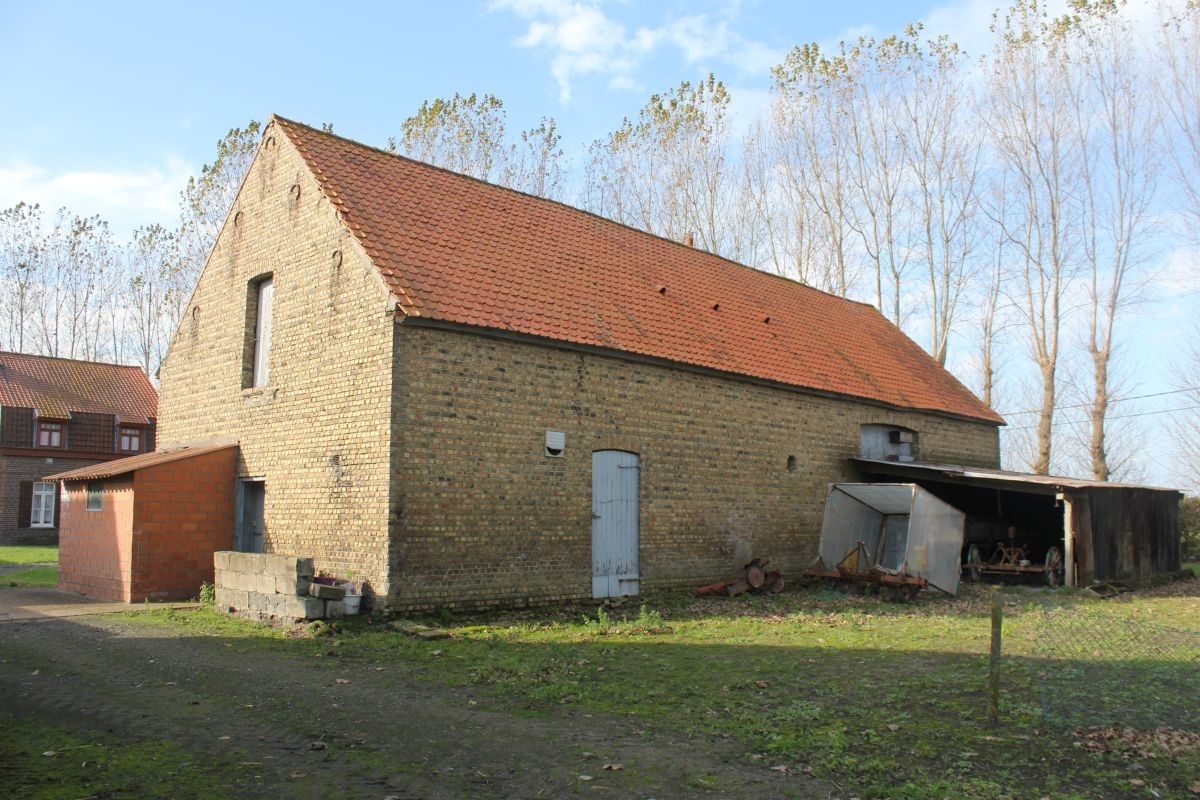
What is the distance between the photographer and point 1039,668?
905 centimetres

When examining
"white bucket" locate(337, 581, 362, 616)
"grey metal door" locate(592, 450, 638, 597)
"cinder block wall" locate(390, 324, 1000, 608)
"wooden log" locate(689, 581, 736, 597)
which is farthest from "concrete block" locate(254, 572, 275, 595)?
"wooden log" locate(689, 581, 736, 597)

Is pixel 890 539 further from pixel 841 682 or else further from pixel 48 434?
pixel 48 434

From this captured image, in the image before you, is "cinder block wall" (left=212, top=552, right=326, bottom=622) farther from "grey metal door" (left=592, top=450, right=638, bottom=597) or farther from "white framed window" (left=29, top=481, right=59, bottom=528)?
"white framed window" (left=29, top=481, right=59, bottom=528)

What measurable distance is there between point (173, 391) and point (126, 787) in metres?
14.3

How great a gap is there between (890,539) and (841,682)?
35.1 ft

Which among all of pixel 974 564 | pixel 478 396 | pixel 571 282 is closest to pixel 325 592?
pixel 478 396

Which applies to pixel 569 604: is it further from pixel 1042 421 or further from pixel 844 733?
pixel 1042 421

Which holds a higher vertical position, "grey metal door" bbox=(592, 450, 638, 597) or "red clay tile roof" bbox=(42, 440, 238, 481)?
"red clay tile roof" bbox=(42, 440, 238, 481)

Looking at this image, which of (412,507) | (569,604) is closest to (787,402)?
(569,604)

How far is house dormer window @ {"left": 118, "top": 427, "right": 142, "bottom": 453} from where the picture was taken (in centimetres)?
3678

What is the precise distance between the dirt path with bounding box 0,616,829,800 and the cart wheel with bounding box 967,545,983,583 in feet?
49.7

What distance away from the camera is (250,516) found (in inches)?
600

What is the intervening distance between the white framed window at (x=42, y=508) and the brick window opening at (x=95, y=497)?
75.2 ft

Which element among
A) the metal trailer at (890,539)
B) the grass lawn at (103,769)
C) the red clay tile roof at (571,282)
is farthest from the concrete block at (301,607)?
the metal trailer at (890,539)
